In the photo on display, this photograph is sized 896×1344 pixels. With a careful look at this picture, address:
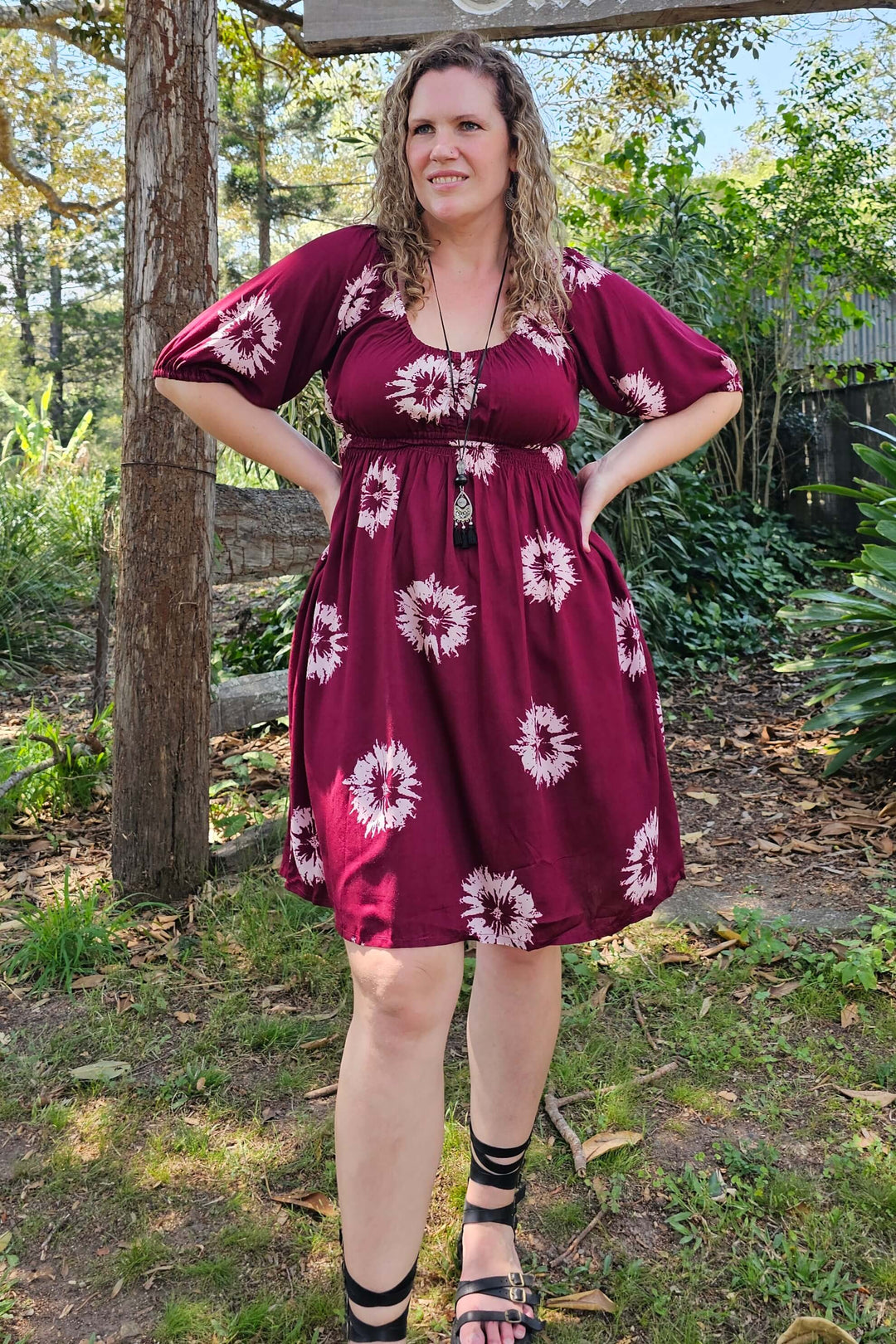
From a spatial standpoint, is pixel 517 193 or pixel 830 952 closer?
pixel 517 193

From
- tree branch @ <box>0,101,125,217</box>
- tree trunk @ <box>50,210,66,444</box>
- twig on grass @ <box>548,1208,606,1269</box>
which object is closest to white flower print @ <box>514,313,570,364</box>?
twig on grass @ <box>548,1208,606,1269</box>

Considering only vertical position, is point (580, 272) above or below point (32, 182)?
below

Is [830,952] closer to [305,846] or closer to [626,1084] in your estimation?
[626,1084]

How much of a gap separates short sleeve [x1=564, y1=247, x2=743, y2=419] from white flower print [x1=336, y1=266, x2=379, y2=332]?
0.34 m

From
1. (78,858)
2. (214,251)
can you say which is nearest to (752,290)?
(214,251)

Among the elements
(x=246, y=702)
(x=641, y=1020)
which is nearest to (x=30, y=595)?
(x=246, y=702)

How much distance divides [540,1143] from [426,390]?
157 cm

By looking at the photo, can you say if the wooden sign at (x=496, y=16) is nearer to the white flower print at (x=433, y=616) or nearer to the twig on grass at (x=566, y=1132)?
the white flower print at (x=433, y=616)

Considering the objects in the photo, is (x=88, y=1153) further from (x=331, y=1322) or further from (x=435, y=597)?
(x=435, y=597)

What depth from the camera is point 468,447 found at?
59.2 inches

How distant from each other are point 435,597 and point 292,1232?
4.08 ft

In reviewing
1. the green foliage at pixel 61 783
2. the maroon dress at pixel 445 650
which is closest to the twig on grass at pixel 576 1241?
the maroon dress at pixel 445 650

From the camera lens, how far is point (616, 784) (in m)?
1.55

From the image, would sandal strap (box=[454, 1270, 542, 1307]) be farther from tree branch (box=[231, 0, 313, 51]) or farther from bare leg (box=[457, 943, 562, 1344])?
tree branch (box=[231, 0, 313, 51])
